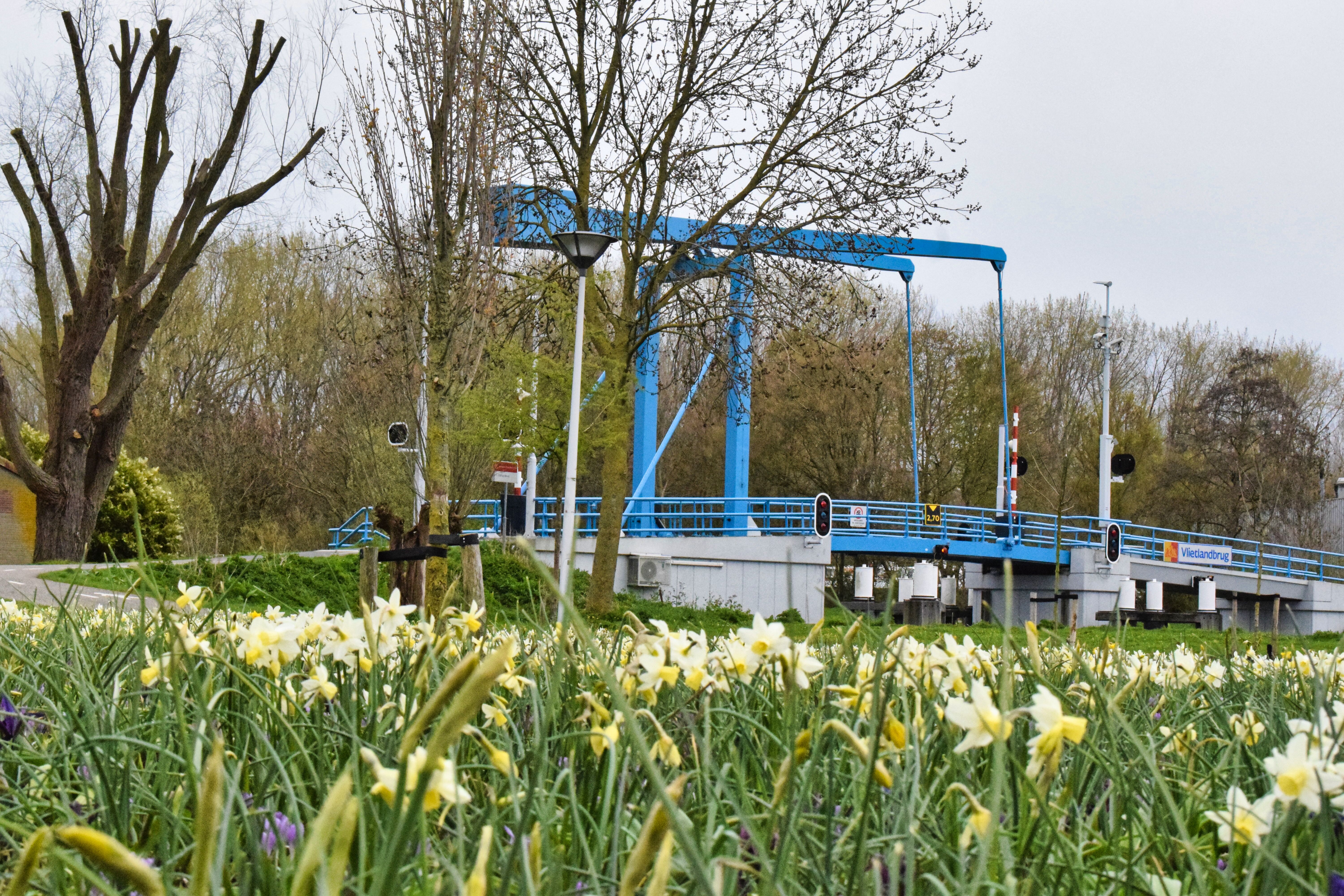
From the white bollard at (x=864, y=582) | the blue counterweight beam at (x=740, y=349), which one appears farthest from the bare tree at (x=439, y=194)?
the white bollard at (x=864, y=582)

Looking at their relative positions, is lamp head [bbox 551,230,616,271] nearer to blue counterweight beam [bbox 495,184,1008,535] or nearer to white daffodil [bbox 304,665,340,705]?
blue counterweight beam [bbox 495,184,1008,535]

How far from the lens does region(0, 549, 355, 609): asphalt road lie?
7.67 meters

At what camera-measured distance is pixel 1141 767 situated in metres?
1.44

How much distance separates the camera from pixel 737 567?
23.4 metres

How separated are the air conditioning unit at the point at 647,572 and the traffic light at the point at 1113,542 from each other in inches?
328

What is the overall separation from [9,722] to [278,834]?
2.80ft

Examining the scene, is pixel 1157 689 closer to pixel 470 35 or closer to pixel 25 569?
pixel 470 35

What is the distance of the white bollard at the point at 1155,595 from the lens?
22.6 meters

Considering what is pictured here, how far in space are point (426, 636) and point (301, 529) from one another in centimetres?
2638

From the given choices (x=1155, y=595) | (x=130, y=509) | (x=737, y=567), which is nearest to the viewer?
(x=130, y=509)

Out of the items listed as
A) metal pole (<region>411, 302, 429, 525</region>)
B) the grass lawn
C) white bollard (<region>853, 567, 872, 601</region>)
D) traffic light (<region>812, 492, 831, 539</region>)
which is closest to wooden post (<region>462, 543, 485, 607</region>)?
the grass lawn

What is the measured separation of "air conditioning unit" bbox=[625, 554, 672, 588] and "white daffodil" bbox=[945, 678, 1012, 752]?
67.7 ft

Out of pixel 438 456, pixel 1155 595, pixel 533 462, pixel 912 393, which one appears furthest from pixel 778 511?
pixel 438 456

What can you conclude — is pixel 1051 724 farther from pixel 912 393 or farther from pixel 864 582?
pixel 912 393
